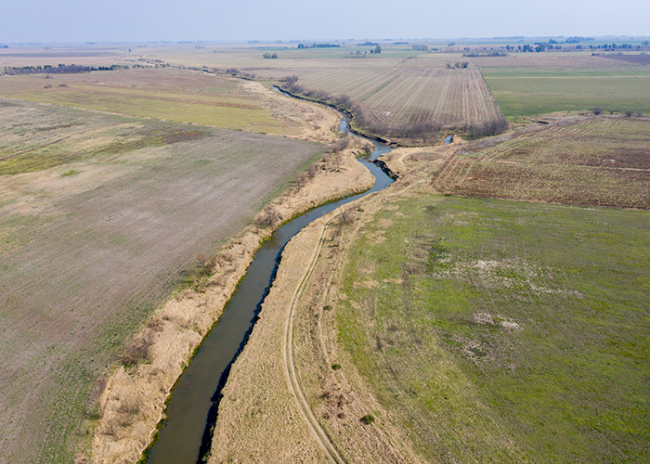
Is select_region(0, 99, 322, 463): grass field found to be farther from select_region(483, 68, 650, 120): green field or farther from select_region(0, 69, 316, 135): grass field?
select_region(483, 68, 650, 120): green field

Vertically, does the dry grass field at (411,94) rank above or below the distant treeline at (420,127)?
above

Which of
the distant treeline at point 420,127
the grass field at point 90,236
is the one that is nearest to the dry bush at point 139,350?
the grass field at point 90,236

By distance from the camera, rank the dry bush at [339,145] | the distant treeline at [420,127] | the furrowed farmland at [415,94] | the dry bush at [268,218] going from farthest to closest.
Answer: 1. the furrowed farmland at [415,94]
2. the distant treeline at [420,127]
3. the dry bush at [339,145]
4. the dry bush at [268,218]

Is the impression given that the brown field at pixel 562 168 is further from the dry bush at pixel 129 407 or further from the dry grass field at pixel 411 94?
the dry bush at pixel 129 407

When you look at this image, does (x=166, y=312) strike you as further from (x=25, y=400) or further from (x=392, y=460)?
(x=392, y=460)

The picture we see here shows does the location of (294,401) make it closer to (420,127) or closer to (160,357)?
(160,357)

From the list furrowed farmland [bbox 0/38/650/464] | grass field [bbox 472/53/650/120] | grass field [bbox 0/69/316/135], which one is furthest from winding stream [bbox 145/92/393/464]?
grass field [bbox 472/53/650/120]

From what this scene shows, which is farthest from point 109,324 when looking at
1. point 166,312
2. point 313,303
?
point 313,303
